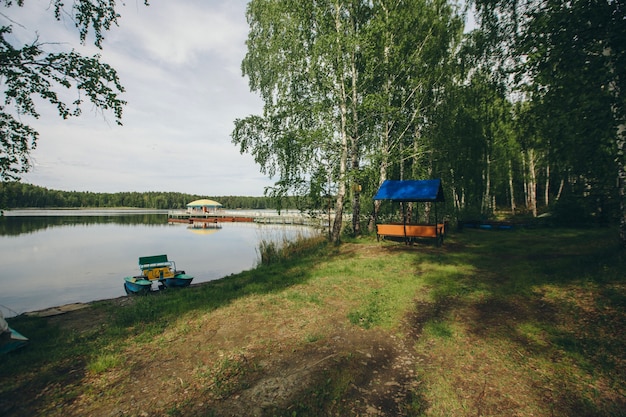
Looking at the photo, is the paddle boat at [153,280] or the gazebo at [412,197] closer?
the paddle boat at [153,280]

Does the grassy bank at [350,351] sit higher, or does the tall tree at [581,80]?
the tall tree at [581,80]

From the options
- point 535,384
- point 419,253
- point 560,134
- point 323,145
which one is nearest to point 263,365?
point 535,384

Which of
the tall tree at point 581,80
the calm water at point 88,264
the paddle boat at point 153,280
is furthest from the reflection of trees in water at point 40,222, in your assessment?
the tall tree at point 581,80

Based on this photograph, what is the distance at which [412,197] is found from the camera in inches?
501

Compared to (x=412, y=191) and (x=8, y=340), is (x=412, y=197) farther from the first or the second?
(x=8, y=340)

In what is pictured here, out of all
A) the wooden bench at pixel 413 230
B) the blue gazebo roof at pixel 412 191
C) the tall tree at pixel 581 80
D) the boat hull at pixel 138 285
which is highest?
the tall tree at pixel 581 80

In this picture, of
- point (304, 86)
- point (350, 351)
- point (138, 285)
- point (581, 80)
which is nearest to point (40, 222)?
point (138, 285)

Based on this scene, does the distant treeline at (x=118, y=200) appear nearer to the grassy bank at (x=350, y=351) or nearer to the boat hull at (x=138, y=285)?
the boat hull at (x=138, y=285)

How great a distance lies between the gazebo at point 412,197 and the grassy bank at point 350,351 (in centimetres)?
481

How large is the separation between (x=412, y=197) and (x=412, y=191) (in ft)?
1.69

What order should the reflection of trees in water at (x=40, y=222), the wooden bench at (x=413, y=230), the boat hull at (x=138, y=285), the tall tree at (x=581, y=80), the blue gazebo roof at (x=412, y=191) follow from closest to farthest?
1. the tall tree at (x=581, y=80)
2. the boat hull at (x=138, y=285)
3. the wooden bench at (x=413, y=230)
4. the blue gazebo roof at (x=412, y=191)
5. the reflection of trees in water at (x=40, y=222)

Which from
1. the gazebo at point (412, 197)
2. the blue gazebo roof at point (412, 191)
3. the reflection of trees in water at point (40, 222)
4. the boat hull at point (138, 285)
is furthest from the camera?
the reflection of trees in water at point (40, 222)

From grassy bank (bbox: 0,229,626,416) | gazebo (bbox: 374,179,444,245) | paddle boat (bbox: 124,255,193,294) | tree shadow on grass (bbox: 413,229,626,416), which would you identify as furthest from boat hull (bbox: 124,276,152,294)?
gazebo (bbox: 374,179,444,245)

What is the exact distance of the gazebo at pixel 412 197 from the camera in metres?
12.5
